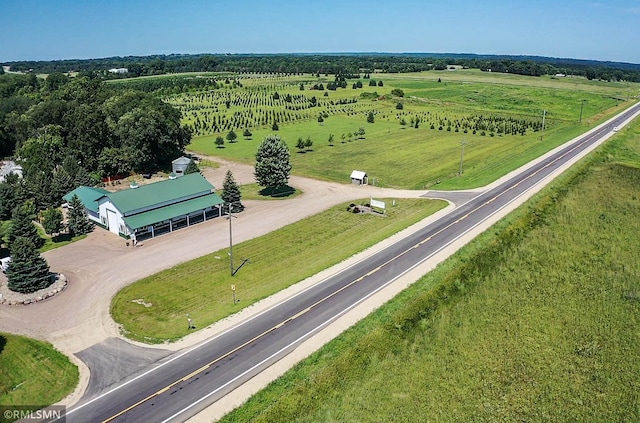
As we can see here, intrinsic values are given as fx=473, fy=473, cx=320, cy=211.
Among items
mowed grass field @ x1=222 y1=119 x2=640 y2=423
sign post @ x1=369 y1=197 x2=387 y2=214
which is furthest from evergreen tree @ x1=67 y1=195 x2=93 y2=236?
mowed grass field @ x1=222 y1=119 x2=640 y2=423

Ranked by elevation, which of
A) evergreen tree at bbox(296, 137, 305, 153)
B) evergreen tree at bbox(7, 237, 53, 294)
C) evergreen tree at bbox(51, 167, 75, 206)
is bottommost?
evergreen tree at bbox(7, 237, 53, 294)

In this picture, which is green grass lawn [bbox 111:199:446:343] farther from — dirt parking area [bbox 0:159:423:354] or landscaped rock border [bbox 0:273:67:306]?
landscaped rock border [bbox 0:273:67:306]

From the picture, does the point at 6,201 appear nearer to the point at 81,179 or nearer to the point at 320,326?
the point at 81,179

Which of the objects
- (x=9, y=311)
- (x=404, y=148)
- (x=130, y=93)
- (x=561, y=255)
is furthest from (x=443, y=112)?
(x=9, y=311)

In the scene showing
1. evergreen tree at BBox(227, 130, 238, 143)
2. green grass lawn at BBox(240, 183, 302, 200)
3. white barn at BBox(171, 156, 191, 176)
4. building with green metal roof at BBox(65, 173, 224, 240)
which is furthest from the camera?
evergreen tree at BBox(227, 130, 238, 143)

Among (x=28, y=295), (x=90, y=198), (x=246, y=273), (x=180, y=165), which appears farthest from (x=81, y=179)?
(x=246, y=273)

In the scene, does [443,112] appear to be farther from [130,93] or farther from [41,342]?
[41,342]

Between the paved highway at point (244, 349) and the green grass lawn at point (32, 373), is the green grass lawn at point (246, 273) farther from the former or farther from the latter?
the green grass lawn at point (32, 373)
